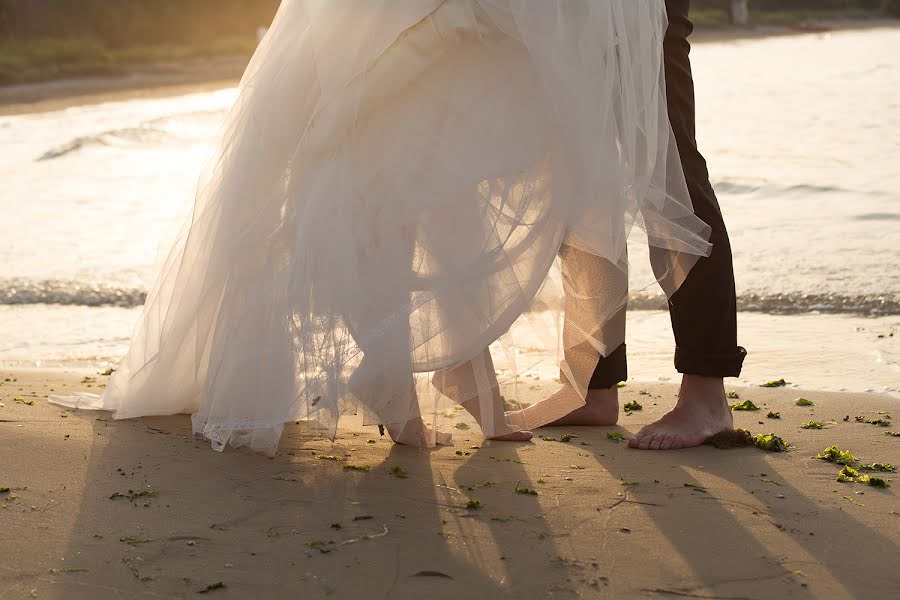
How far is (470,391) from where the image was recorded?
1.76 m

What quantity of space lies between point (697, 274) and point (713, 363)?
173 mm

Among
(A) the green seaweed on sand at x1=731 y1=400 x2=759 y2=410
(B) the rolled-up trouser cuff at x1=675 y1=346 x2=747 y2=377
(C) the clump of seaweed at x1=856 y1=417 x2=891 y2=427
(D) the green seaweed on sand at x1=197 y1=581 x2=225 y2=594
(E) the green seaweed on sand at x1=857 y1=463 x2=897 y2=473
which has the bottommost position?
(D) the green seaweed on sand at x1=197 y1=581 x2=225 y2=594

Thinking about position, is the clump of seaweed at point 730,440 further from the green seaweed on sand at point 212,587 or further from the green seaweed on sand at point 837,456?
the green seaweed on sand at point 212,587

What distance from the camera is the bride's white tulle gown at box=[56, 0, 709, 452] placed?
1.66m

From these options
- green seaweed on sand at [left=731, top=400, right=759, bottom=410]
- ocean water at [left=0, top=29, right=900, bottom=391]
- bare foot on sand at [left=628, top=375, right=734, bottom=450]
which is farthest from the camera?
ocean water at [left=0, top=29, right=900, bottom=391]

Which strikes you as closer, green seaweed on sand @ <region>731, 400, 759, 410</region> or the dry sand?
the dry sand

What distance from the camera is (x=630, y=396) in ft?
8.12

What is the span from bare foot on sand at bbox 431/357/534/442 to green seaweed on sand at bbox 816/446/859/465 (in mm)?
542

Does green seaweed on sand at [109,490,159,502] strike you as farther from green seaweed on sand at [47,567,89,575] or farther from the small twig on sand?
the small twig on sand

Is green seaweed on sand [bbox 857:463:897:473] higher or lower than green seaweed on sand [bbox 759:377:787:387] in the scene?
lower

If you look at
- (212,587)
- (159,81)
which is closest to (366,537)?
(212,587)

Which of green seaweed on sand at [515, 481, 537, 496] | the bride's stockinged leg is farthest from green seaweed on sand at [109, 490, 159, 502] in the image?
the bride's stockinged leg

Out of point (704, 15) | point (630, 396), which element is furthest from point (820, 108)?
point (704, 15)

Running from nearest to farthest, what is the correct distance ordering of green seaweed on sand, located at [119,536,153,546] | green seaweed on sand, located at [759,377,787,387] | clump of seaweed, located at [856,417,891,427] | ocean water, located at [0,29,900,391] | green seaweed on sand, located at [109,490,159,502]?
green seaweed on sand, located at [119,536,153,546] < green seaweed on sand, located at [109,490,159,502] < clump of seaweed, located at [856,417,891,427] < green seaweed on sand, located at [759,377,787,387] < ocean water, located at [0,29,900,391]
